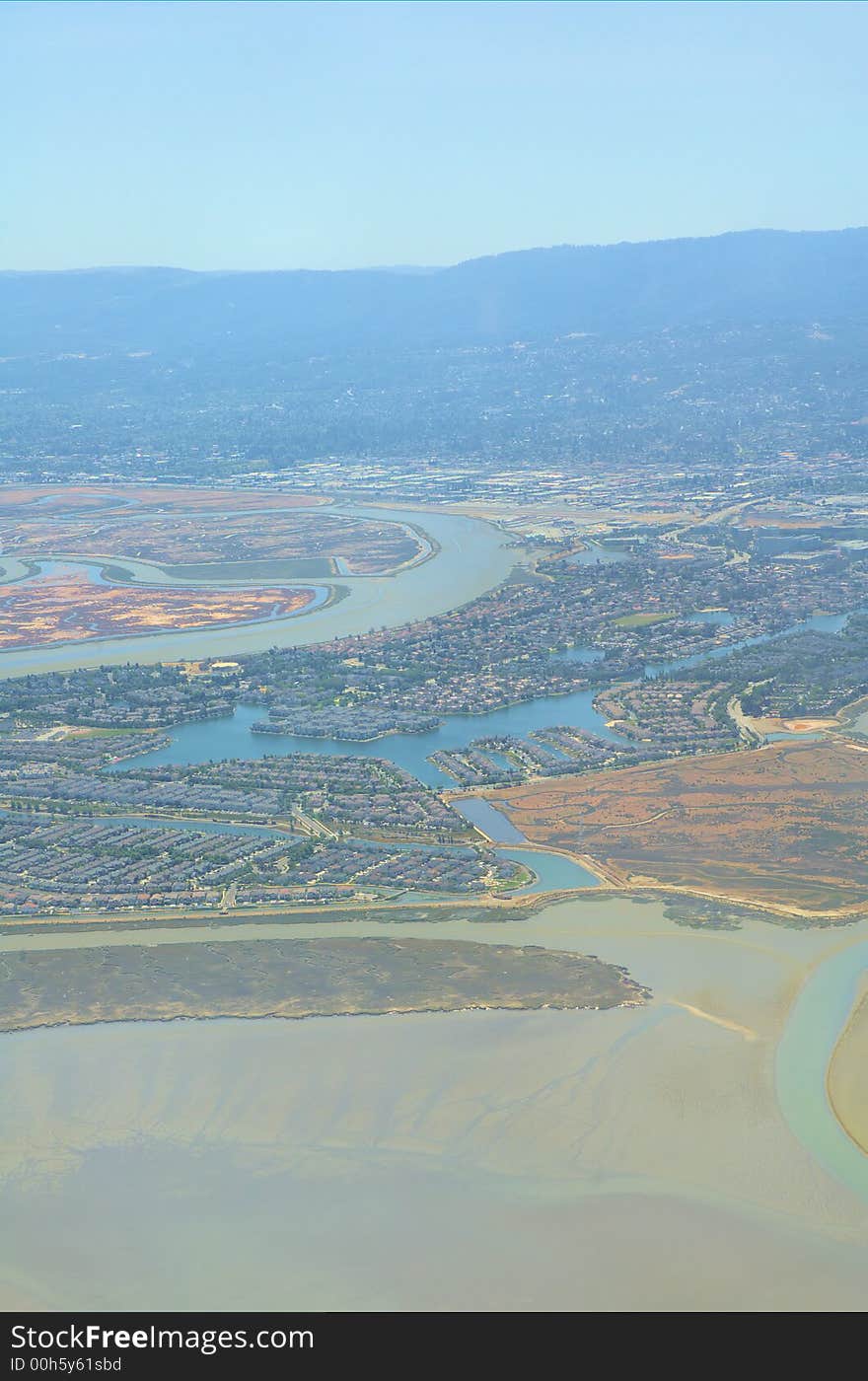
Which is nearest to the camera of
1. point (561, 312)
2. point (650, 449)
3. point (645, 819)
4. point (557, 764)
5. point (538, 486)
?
point (645, 819)

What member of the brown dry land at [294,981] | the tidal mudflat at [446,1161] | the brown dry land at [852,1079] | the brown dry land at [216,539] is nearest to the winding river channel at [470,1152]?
the tidal mudflat at [446,1161]

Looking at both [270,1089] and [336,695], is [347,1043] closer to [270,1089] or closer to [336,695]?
[270,1089]

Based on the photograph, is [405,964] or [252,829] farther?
[252,829]

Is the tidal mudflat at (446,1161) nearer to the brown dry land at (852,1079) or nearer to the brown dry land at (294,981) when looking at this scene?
the brown dry land at (852,1079)

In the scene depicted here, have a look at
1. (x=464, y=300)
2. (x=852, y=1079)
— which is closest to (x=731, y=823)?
(x=852, y=1079)

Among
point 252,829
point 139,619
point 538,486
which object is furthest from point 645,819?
point 538,486

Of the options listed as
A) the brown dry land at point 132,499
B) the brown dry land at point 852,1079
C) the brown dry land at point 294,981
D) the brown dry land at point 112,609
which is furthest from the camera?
the brown dry land at point 132,499

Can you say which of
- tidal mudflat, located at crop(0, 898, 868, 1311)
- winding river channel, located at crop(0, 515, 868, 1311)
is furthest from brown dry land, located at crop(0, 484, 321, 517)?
tidal mudflat, located at crop(0, 898, 868, 1311)

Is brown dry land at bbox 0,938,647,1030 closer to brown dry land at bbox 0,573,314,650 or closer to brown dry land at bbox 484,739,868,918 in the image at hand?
brown dry land at bbox 484,739,868,918
